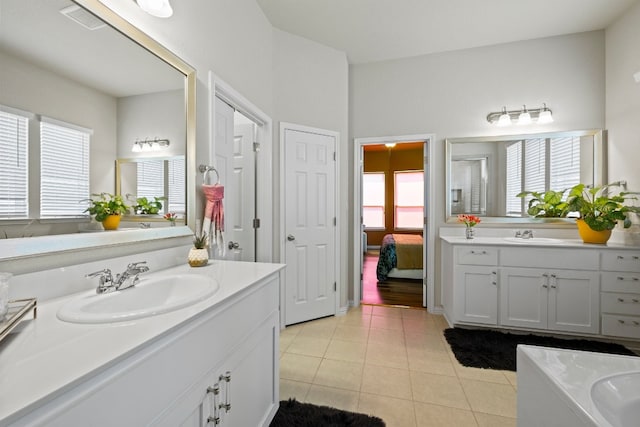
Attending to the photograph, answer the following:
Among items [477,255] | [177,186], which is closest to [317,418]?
[177,186]

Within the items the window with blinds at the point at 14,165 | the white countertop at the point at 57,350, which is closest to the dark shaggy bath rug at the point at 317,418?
the white countertop at the point at 57,350

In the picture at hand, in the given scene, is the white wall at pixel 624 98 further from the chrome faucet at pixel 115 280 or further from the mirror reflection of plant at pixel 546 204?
the chrome faucet at pixel 115 280

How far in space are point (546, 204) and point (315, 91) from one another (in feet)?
8.87

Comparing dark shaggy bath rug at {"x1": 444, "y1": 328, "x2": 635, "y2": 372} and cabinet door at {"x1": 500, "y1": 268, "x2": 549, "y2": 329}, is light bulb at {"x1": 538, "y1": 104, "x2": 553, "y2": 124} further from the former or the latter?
dark shaggy bath rug at {"x1": 444, "y1": 328, "x2": 635, "y2": 372}

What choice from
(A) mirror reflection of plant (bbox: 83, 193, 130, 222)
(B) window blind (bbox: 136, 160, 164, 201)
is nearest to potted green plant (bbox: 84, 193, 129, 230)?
(A) mirror reflection of plant (bbox: 83, 193, 130, 222)

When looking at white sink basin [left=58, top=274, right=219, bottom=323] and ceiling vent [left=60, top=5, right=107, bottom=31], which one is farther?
ceiling vent [left=60, top=5, right=107, bottom=31]

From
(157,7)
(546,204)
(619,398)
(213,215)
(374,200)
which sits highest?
(157,7)

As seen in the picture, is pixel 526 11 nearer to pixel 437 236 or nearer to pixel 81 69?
pixel 437 236

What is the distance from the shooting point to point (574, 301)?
247 cm

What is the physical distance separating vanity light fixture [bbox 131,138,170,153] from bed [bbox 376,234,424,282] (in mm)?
3621

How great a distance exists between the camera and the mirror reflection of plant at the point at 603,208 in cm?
241

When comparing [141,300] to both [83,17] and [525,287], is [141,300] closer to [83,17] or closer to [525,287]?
[83,17]

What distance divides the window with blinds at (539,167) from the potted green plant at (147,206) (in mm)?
3339

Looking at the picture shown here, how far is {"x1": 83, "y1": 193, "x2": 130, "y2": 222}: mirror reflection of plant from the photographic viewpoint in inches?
43.8
